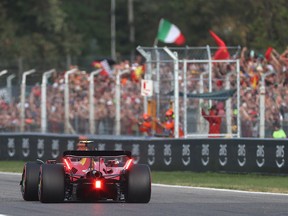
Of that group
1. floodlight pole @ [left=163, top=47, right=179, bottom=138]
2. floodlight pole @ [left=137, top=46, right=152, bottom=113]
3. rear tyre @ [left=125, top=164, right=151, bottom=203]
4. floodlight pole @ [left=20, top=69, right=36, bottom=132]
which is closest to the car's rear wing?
rear tyre @ [left=125, top=164, right=151, bottom=203]

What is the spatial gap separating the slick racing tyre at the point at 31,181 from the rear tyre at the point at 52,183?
561 mm

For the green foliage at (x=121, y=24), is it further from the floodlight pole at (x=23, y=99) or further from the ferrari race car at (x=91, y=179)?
the ferrari race car at (x=91, y=179)

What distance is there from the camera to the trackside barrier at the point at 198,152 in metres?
26.9

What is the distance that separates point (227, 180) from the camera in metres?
26.4

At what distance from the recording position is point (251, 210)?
1822 cm

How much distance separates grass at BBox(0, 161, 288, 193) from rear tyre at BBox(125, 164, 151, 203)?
186 inches

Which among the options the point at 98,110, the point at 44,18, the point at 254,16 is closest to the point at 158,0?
the point at 44,18

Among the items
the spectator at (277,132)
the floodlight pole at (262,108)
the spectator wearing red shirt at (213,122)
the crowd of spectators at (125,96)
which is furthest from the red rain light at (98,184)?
the spectator wearing red shirt at (213,122)

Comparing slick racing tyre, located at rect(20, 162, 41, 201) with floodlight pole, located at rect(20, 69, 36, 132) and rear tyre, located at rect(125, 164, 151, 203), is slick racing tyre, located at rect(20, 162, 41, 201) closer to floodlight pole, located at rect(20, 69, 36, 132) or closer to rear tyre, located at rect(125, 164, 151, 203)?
rear tyre, located at rect(125, 164, 151, 203)

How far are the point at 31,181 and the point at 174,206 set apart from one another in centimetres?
204

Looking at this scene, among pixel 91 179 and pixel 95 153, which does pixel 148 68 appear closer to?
pixel 95 153

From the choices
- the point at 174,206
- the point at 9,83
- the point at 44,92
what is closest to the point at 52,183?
the point at 174,206

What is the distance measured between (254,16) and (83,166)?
117ft

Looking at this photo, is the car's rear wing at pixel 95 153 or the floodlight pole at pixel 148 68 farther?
the floodlight pole at pixel 148 68
